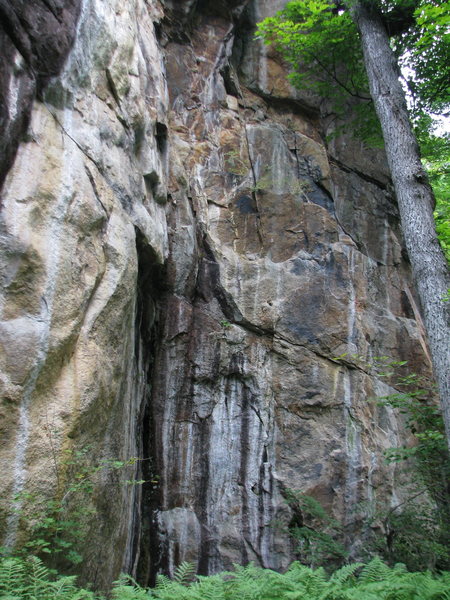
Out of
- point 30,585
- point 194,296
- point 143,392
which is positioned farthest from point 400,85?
point 30,585

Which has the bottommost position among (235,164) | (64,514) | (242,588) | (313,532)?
(242,588)

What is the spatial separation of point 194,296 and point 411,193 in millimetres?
4087

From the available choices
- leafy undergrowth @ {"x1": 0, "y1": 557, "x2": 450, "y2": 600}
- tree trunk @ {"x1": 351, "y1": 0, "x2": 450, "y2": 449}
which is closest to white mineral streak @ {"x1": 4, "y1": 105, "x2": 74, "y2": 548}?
leafy undergrowth @ {"x1": 0, "y1": 557, "x2": 450, "y2": 600}

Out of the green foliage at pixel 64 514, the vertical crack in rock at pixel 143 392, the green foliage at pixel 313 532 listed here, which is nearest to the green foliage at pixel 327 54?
the vertical crack in rock at pixel 143 392

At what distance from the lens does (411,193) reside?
7.25 m

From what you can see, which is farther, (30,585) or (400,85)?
(400,85)

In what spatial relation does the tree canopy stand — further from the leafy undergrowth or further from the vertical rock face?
the leafy undergrowth

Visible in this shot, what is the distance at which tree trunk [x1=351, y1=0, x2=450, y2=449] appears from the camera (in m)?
6.34

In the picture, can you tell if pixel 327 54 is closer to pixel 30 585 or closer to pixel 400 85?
pixel 400 85

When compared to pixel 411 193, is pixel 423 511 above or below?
below

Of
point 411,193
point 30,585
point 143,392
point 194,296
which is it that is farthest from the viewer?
point 194,296

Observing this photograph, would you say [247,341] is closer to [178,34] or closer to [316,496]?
[316,496]

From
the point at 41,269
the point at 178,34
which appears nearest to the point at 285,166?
the point at 178,34

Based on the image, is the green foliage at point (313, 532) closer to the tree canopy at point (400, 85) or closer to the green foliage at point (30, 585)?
the tree canopy at point (400, 85)
